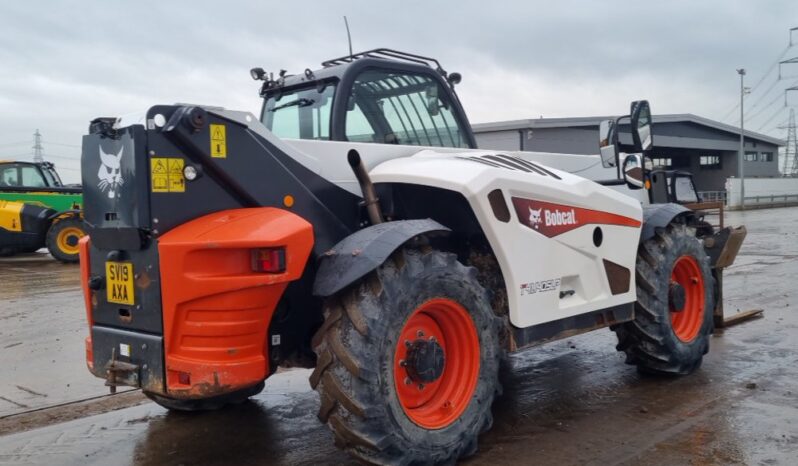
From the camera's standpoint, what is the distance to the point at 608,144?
6176mm

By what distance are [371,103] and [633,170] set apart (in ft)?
8.40

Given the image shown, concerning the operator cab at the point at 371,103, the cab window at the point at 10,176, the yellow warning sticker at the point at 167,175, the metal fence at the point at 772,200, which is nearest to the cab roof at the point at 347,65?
the operator cab at the point at 371,103

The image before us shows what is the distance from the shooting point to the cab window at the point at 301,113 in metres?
4.85

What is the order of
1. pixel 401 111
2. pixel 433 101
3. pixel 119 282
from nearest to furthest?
pixel 119 282
pixel 401 111
pixel 433 101

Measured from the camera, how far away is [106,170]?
12.9ft

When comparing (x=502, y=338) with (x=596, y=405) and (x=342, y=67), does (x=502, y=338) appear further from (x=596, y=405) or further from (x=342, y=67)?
(x=342, y=67)

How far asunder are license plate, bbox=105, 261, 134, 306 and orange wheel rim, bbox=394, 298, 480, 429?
1429 millimetres

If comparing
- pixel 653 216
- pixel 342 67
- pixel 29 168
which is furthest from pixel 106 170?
pixel 29 168

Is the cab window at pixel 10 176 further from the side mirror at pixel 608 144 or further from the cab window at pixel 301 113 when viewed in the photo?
the side mirror at pixel 608 144

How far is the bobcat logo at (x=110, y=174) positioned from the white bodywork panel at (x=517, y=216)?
0.64m

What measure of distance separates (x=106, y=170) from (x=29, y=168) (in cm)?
1566

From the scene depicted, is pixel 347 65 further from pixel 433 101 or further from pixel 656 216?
pixel 656 216

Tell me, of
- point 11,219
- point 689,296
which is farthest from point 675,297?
point 11,219

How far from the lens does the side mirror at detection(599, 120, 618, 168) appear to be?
6.11 meters
